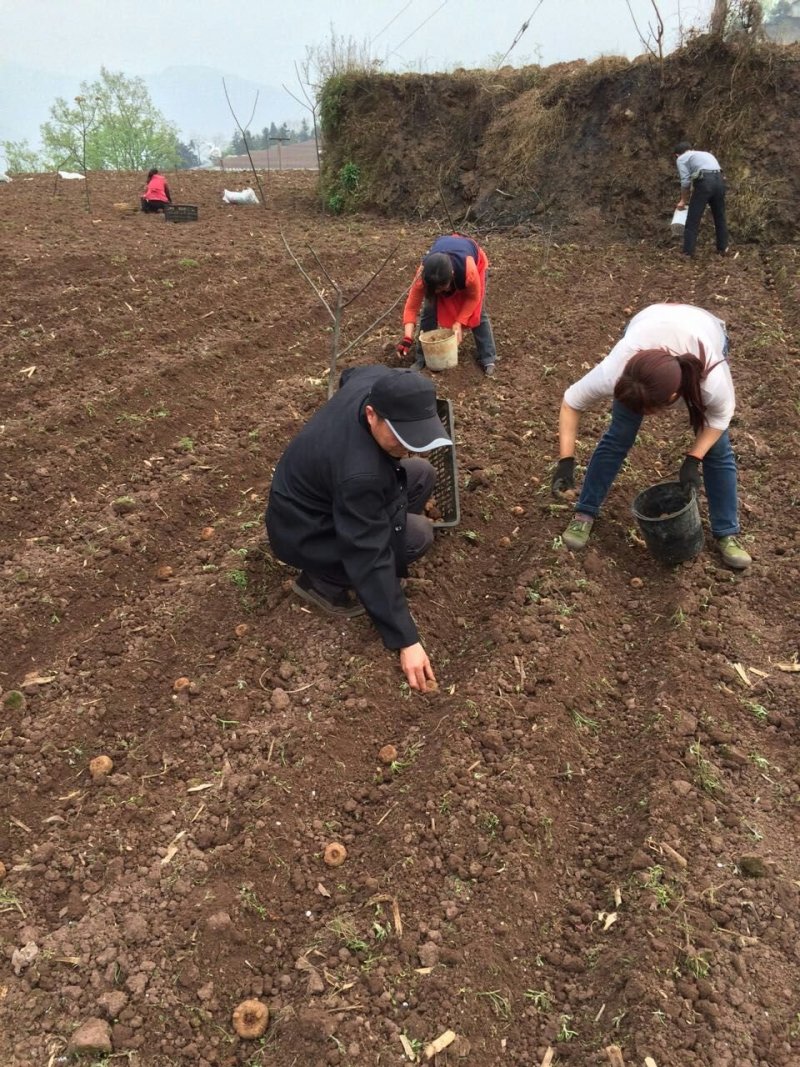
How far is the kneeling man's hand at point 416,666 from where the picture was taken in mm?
2902

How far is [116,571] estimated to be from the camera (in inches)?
148

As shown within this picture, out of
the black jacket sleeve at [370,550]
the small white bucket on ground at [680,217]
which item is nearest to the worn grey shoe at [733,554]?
the black jacket sleeve at [370,550]

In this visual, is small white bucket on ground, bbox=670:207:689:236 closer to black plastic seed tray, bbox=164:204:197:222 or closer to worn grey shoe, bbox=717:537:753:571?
worn grey shoe, bbox=717:537:753:571

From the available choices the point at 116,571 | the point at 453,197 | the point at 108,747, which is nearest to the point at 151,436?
the point at 116,571

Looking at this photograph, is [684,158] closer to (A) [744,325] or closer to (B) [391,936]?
(A) [744,325]

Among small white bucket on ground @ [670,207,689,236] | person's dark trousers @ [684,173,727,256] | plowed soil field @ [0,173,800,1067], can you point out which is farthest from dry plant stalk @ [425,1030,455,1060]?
small white bucket on ground @ [670,207,689,236]

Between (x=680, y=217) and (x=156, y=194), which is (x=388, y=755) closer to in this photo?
(x=680, y=217)

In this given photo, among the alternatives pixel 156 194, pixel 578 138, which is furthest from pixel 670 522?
pixel 156 194

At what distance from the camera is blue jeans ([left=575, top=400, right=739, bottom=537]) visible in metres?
3.36

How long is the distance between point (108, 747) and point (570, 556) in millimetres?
2215

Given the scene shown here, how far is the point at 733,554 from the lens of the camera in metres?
3.56

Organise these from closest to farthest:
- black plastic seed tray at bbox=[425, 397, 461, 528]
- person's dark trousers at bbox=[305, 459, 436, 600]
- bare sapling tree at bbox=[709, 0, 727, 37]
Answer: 1. person's dark trousers at bbox=[305, 459, 436, 600]
2. black plastic seed tray at bbox=[425, 397, 461, 528]
3. bare sapling tree at bbox=[709, 0, 727, 37]

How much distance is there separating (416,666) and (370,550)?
53 centimetres

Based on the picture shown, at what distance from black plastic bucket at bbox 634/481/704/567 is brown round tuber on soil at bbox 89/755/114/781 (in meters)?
2.47
